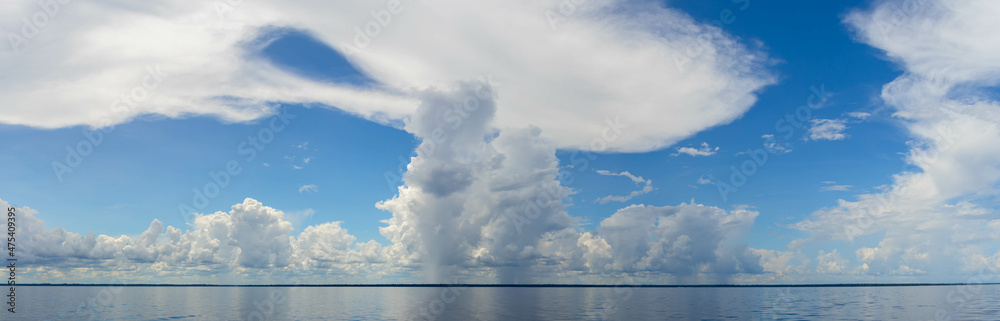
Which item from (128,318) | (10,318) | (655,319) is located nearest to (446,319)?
(655,319)

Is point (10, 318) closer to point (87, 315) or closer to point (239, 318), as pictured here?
point (87, 315)

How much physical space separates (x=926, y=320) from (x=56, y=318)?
174029 millimetres

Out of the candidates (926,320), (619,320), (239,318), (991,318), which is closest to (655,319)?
(619,320)

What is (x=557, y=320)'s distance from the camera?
331ft

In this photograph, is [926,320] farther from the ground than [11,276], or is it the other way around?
[11,276]

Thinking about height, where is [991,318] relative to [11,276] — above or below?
below

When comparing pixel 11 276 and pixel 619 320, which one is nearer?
pixel 11 276

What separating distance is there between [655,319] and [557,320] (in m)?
20.8

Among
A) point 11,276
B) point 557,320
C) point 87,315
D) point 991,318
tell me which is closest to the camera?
point 11,276

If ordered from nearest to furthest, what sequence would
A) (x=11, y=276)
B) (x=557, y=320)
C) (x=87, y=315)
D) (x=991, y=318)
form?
(x=11, y=276)
(x=991, y=318)
(x=557, y=320)
(x=87, y=315)

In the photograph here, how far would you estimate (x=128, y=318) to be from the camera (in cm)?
10256

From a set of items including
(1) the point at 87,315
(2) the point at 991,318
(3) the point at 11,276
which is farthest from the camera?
(1) the point at 87,315

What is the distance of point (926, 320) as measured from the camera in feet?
317

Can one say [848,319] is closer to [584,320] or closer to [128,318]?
[584,320]
